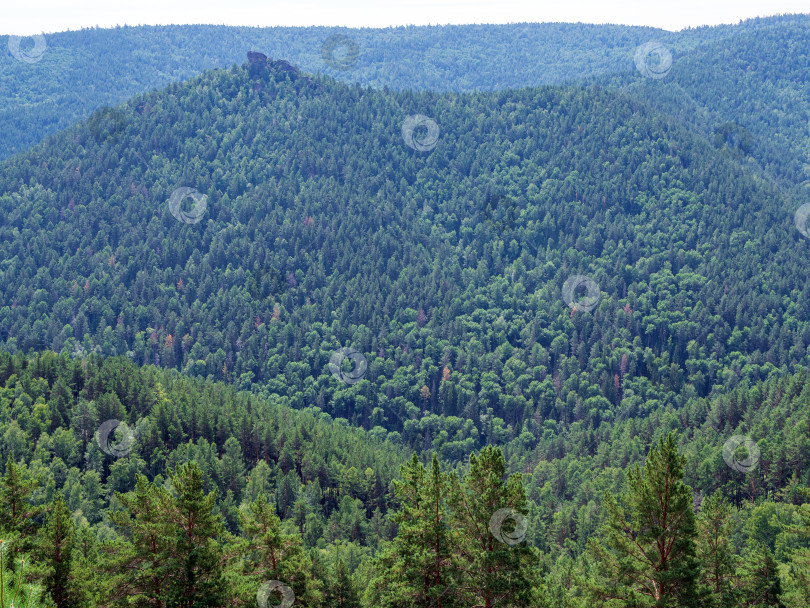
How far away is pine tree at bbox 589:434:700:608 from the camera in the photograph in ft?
131

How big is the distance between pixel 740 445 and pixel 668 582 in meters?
112

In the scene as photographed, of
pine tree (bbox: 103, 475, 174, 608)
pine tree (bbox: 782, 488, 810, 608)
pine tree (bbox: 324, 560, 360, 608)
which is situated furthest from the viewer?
pine tree (bbox: 324, 560, 360, 608)

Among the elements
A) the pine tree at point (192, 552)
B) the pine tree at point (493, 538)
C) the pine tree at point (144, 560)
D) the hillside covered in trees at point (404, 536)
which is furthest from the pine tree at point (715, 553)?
the pine tree at point (144, 560)

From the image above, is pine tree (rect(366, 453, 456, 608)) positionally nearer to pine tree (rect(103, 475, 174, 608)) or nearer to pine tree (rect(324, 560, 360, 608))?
pine tree (rect(103, 475, 174, 608))

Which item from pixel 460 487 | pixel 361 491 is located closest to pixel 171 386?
pixel 361 491

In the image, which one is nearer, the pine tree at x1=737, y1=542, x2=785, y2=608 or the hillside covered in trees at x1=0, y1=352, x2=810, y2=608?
the hillside covered in trees at x1=0, y1=352, x2=810, y2=608

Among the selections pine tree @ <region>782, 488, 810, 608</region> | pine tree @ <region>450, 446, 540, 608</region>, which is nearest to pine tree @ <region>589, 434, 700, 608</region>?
pine tree @ <region>450, 446, 540, 608</region>

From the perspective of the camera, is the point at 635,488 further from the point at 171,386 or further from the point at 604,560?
the point at 171,386

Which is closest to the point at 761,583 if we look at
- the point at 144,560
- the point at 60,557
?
the point at 144,560

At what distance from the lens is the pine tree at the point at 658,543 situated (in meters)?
40.0

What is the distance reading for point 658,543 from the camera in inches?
1620

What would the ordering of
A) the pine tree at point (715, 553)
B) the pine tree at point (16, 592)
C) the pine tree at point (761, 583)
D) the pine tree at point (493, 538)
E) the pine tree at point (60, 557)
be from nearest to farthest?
the pine tree at point (16, 592)
the pine tree at point (493, 538)
the pine tree at point (60, 557)
the pine tree at point (715, 553)
the pine tree at point (761, 583)

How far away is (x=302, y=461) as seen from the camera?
6457 inches

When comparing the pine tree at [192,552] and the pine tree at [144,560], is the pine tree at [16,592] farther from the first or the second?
the pine tree at [144,560]
